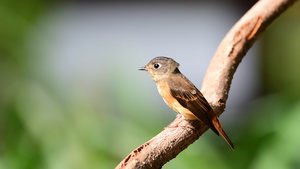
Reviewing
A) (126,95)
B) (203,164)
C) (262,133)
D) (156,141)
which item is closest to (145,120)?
(126,95)

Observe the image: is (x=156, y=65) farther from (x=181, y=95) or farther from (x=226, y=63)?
(x=226, y=63)

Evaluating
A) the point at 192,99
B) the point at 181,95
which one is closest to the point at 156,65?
the point at 181,95

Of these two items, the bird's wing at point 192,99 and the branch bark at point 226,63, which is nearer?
the branch bark at point 226,63

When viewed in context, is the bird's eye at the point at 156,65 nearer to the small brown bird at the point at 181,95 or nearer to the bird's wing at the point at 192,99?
the small brown bird at the point at 181,95

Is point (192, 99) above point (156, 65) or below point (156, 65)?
below

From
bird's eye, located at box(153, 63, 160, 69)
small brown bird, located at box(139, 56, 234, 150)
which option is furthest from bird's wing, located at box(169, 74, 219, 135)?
bird's eye, located at box(153, 63, 160, 69)

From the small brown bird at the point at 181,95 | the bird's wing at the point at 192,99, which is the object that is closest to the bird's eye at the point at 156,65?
the small brown bird at the point at 181,95

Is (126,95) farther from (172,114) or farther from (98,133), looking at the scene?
(172,114)

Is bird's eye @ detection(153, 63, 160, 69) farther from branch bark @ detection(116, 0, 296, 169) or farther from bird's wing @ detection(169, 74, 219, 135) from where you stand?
branch bark @ detection(116, 0, 296, 169)
